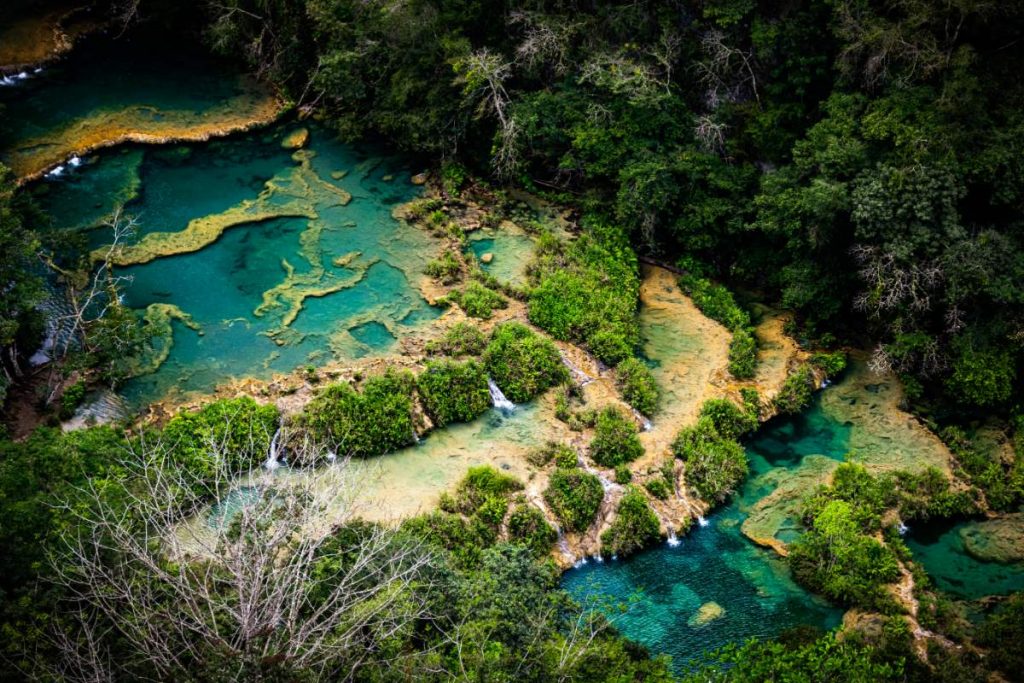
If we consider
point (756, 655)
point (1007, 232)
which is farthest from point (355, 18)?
point (756, 655)

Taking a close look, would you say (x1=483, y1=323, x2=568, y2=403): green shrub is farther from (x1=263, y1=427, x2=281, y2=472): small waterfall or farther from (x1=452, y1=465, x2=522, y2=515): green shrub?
(x1=263, y1=427, x2=281, y2=472): small waterfall

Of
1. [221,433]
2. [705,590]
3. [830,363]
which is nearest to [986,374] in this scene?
[830,363]

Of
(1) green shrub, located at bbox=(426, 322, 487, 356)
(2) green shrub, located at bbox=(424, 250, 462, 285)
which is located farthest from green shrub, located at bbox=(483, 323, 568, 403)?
(2) green shrub, located at bbox=(424, 250, 462, 285)

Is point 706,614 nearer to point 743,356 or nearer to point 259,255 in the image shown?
point 743,356

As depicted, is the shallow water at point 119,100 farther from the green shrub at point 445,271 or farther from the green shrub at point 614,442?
the green shrub at point 614,442

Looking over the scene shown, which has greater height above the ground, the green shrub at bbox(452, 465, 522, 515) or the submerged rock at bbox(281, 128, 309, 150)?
the submerged rock at bbox(281, 128, 309, 150)

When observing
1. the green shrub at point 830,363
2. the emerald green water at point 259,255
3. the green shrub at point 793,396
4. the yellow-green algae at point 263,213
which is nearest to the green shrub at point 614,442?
the green shrub at point 793,396

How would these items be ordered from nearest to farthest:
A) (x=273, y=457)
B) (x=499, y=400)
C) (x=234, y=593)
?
(x=234, y=593)
(x=273, y=457)
(x=499, y=400)

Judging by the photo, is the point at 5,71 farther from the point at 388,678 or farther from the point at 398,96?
the point at 388,678
